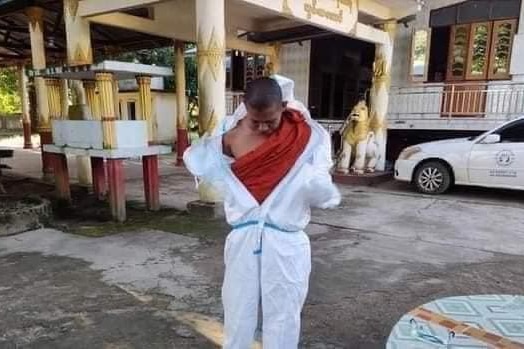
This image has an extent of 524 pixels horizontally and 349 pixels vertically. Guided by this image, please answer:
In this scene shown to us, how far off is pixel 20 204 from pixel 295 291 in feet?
16.2

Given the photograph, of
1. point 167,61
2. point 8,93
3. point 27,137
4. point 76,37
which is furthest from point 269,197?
point 8,93

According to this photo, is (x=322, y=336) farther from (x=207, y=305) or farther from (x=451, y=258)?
(x=451, y=258)

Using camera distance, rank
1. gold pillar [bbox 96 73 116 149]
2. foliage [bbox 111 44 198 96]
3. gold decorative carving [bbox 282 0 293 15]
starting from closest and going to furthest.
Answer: gold pillar [bbox 96 73 116 149], gold decorative carving [bbox 282 0 293 15], foliage [bbox 111 44 198 96]

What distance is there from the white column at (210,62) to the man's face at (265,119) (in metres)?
3.75

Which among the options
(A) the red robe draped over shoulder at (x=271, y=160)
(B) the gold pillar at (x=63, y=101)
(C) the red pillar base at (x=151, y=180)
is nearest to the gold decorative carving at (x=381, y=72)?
(C) the red pillar base at (x=151, y=180)

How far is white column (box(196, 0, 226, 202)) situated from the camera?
5.11 meters

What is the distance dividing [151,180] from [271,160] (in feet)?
14.9

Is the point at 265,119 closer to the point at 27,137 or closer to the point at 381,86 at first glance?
the point at 381,86

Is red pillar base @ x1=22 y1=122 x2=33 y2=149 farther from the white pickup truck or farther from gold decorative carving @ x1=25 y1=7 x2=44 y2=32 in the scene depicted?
the white pickup truck

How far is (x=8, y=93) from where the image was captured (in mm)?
24172

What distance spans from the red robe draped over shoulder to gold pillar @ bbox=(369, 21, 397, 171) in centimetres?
746

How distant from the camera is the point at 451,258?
13.6 feet

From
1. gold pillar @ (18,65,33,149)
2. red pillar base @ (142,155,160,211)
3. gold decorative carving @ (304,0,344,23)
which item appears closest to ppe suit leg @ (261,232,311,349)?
red pillar base @ (142,155,160,211)

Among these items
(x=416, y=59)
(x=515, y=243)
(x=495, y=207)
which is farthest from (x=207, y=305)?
(x=416, y=59)
